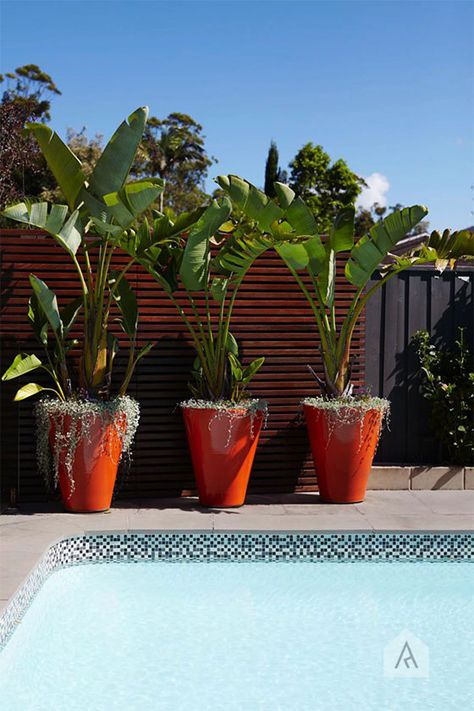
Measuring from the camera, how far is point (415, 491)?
669 cm

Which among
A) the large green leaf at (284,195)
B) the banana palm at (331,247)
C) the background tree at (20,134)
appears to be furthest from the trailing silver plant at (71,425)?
the background tree at (20,134)

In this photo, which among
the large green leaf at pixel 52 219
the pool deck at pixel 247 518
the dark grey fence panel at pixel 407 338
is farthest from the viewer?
the dark grey fence panel at pixel 407 338

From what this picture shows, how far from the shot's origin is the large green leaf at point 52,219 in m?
5.15

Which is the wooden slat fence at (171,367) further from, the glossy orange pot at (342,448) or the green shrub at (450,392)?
the green shrub at (450,392)

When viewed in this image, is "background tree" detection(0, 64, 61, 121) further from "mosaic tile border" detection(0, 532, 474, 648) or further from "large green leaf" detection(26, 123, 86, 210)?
"mosaic tile border" detection(0, 532, 474, 648)

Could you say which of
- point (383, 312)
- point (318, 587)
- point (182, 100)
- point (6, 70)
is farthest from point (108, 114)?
point (318, 587)

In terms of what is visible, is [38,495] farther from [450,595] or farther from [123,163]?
[450,595]

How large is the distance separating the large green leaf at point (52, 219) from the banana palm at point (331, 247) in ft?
3.19

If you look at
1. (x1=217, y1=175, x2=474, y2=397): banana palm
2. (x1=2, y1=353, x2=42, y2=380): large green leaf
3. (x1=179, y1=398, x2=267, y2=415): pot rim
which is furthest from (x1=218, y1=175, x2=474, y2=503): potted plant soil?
(x1=2, y1=353, x2=42, y2=380): large green leaf

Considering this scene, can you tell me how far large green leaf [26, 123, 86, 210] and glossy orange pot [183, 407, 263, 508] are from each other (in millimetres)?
1631

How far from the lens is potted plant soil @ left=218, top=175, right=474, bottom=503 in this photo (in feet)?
18.5

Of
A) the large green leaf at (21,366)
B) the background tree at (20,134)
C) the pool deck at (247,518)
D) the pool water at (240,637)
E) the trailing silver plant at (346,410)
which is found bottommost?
the pool water at (240,637)

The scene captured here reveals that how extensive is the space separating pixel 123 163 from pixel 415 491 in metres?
3.32

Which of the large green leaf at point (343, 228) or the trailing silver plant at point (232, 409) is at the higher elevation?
the large green leaf at point (343, 228)
